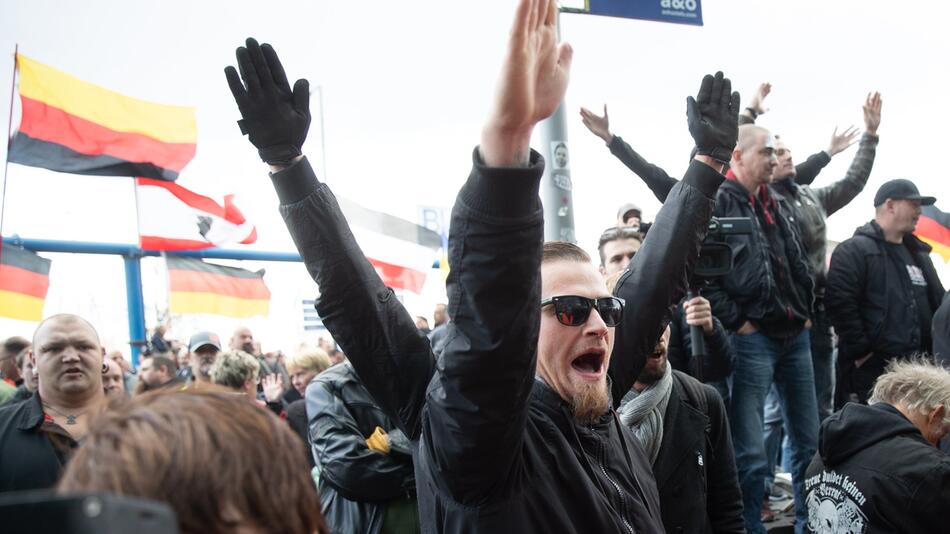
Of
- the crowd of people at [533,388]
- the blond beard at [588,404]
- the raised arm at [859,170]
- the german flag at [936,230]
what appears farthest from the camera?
the german flag at [936,230]

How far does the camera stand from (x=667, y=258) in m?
2.46

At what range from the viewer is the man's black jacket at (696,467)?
3.07 meters

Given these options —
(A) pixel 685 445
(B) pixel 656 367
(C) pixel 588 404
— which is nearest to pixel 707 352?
(B) pixel 656 367

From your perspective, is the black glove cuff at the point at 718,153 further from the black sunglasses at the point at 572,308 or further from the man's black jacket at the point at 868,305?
the man's black jacket at the point at 868,305

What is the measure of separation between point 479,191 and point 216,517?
2.42ft

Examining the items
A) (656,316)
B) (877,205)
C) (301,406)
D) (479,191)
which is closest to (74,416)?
(301,406)

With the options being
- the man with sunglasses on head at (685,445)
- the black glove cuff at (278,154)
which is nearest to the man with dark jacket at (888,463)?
the man with sunglasses on head at (685,445)

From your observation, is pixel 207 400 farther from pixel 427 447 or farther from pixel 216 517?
pixel 427 447

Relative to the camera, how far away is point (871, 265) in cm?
571

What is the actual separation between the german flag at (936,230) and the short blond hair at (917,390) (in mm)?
6735

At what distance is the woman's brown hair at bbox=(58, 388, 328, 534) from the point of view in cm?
96

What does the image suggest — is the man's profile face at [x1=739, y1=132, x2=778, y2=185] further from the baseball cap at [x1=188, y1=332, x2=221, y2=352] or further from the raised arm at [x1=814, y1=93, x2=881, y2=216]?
the baseball cap at [x1=188, y1=332, x2=221, y2=352]

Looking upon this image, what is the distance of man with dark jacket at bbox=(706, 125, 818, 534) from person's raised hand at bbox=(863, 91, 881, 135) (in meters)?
1.67

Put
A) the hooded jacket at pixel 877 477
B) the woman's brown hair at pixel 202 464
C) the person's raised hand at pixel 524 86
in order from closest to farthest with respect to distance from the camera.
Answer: the woman's brown hair at pixel 202 464
the person's raised hand at pixel 524 86
the hooded jacket at pixel 877 477
